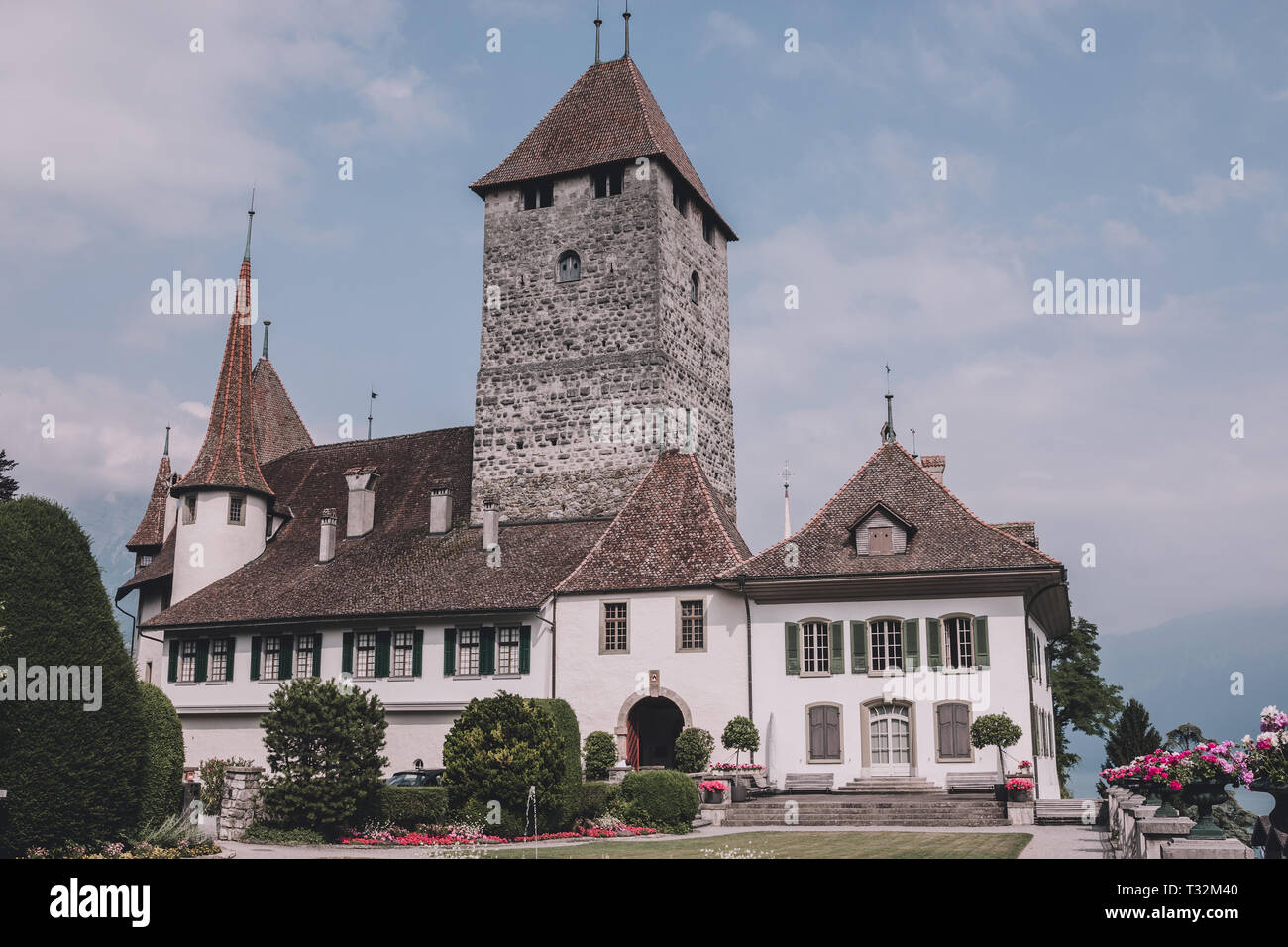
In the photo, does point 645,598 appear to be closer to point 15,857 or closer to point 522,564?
point 522,564

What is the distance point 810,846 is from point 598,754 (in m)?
13.2

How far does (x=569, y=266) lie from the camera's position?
1734 inches

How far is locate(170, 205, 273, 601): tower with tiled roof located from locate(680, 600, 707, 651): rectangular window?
16939mm

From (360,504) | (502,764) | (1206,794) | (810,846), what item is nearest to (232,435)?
(360,504)

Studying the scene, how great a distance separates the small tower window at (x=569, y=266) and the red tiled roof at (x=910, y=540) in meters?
13.5

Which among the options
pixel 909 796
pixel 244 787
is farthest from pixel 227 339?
pixel 909 796

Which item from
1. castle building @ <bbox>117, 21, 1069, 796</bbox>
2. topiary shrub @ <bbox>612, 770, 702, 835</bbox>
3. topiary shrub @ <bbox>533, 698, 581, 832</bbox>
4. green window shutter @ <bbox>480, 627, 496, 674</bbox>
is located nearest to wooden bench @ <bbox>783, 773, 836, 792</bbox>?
castle building @ <bbox>117, 21, 1069, 796</bbox>

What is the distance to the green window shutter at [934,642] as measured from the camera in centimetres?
3253

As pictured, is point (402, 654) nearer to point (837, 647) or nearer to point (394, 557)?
point (394, 557)

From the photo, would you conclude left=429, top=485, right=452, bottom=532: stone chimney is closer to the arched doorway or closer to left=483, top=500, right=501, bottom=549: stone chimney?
left=483, top=500, right=501, bottom=549: stone chimney

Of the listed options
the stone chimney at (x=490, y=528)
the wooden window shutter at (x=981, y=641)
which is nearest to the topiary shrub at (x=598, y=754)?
the stone chimney at (x=490, y=528)

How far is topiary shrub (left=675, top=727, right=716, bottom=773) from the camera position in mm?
32875

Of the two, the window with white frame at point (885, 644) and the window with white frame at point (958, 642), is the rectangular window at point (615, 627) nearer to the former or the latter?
the window with white frame at point (885, 644)
